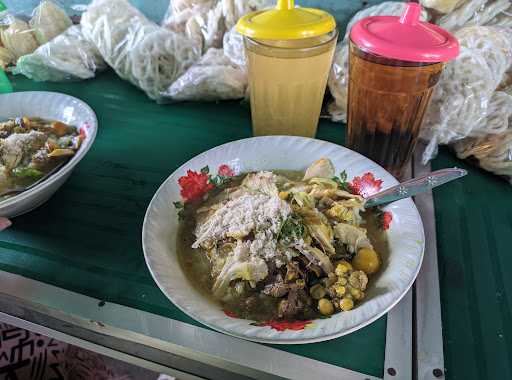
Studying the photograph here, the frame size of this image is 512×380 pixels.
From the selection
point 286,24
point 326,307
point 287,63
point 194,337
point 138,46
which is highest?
point 286,24

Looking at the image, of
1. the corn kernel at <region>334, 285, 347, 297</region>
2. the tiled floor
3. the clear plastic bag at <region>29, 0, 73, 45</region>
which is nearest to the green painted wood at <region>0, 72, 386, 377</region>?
the corn kernel at <region>334, 285, 347, 297</region>

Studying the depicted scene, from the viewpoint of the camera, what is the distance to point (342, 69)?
114cm

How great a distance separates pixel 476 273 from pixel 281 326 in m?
0.50

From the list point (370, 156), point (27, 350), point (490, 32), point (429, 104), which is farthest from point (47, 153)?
point (490, 32)

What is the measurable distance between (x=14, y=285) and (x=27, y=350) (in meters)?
0.61

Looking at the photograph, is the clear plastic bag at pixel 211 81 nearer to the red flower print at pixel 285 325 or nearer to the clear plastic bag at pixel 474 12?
the clear plastic bag at pixel 474 12

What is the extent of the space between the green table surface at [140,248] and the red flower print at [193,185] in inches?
6.0

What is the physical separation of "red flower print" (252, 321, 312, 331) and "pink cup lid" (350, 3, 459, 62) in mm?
580

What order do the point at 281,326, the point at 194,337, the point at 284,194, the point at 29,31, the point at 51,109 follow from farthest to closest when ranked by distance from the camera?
the point at 29,31
the point at 51,109
the point at 284,194
the point at 194,337
the point at 281,326

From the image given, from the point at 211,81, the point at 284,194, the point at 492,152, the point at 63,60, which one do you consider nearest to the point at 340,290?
the point at 284,194

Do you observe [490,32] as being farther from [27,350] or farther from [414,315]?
[27,350]

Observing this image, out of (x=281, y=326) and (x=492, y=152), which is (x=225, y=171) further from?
(x=492, y=152)

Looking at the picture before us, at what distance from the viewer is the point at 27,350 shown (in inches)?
49.6

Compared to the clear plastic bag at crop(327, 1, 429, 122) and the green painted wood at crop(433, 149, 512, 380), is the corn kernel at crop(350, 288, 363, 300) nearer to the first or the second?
the green painted wood at crop(433, 149, 512, 380)
